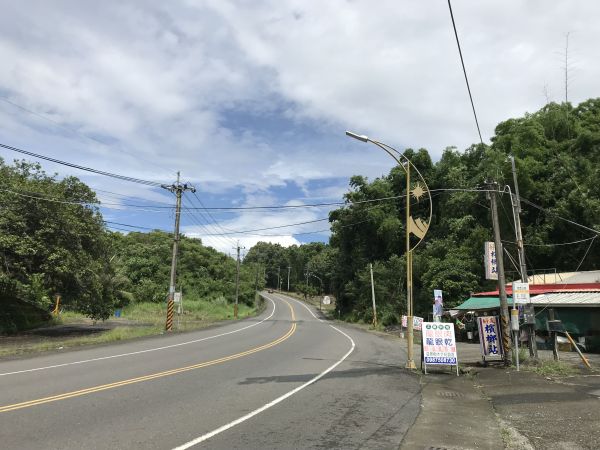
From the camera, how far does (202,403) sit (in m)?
9.20

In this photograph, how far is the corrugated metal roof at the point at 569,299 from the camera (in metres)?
23.0

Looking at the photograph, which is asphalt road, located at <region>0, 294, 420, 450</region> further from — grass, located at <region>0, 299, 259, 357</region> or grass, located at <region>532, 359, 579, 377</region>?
grass, located at <region>0, 299, 259, 357</region>

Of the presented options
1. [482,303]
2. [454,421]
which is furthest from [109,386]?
[482,303]

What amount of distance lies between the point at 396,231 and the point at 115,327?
3280cm

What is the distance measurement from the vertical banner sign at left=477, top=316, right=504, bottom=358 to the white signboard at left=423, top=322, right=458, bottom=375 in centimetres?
221

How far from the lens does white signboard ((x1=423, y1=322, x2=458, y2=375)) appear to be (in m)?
14.7

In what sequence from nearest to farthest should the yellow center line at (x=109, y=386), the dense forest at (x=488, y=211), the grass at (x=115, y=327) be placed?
the yellow center line at (x=109, y=386)
the grass at (x=115, y=327)
the dense forest at (x=488, y=211)

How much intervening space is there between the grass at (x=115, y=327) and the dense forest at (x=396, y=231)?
183cm

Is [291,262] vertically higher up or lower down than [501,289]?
higher up

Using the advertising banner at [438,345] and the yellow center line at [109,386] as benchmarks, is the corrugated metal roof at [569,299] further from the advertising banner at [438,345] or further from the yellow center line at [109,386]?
the yellow center line at [109,386]

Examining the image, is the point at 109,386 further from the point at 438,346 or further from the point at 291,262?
the point at 291,262

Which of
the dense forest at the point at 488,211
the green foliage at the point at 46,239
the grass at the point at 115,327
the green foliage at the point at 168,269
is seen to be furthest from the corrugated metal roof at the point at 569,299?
the green foliage at the point at 168,269

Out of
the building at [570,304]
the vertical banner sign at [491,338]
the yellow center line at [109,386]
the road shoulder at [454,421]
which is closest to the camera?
the road shoulder at [454,421]

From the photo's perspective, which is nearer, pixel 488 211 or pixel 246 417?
pixel 246 417
